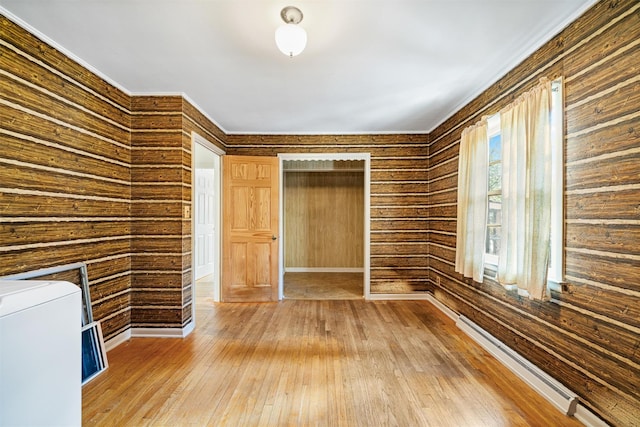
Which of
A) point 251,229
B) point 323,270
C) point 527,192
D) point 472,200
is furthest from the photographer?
point 323,270

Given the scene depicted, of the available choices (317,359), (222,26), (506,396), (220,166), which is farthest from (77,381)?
(220,166)

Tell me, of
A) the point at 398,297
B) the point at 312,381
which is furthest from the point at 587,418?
the point at 398,297

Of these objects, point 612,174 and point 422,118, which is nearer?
point 612,174

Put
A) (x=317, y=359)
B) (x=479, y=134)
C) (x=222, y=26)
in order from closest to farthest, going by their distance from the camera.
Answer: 1. (x=222, y=26)
2. (x=317, y=359)
3. (x=479, y=134)

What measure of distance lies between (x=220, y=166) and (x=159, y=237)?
1.52 m

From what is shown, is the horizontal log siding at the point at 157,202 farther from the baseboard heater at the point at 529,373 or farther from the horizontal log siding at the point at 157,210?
the baseboard heater at the point at 529,373

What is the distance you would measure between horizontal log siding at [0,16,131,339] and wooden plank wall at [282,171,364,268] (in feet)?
13.2

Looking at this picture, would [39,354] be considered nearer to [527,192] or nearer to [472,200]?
[527,192]

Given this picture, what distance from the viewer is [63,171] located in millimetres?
2328

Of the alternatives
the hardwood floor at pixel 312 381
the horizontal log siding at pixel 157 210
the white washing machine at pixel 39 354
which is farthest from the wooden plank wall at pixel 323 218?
the white washing machine at pixel 39 354

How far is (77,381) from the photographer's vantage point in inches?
56.6

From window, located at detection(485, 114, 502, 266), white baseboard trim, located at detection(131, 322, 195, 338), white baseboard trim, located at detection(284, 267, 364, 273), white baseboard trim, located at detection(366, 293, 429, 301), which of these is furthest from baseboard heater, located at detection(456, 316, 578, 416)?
white baseboard trim, located at detection(284, 267, 364, 273)

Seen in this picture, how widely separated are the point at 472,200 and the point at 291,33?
229cm

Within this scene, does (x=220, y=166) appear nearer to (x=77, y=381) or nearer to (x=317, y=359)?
(x=317, y=359)
